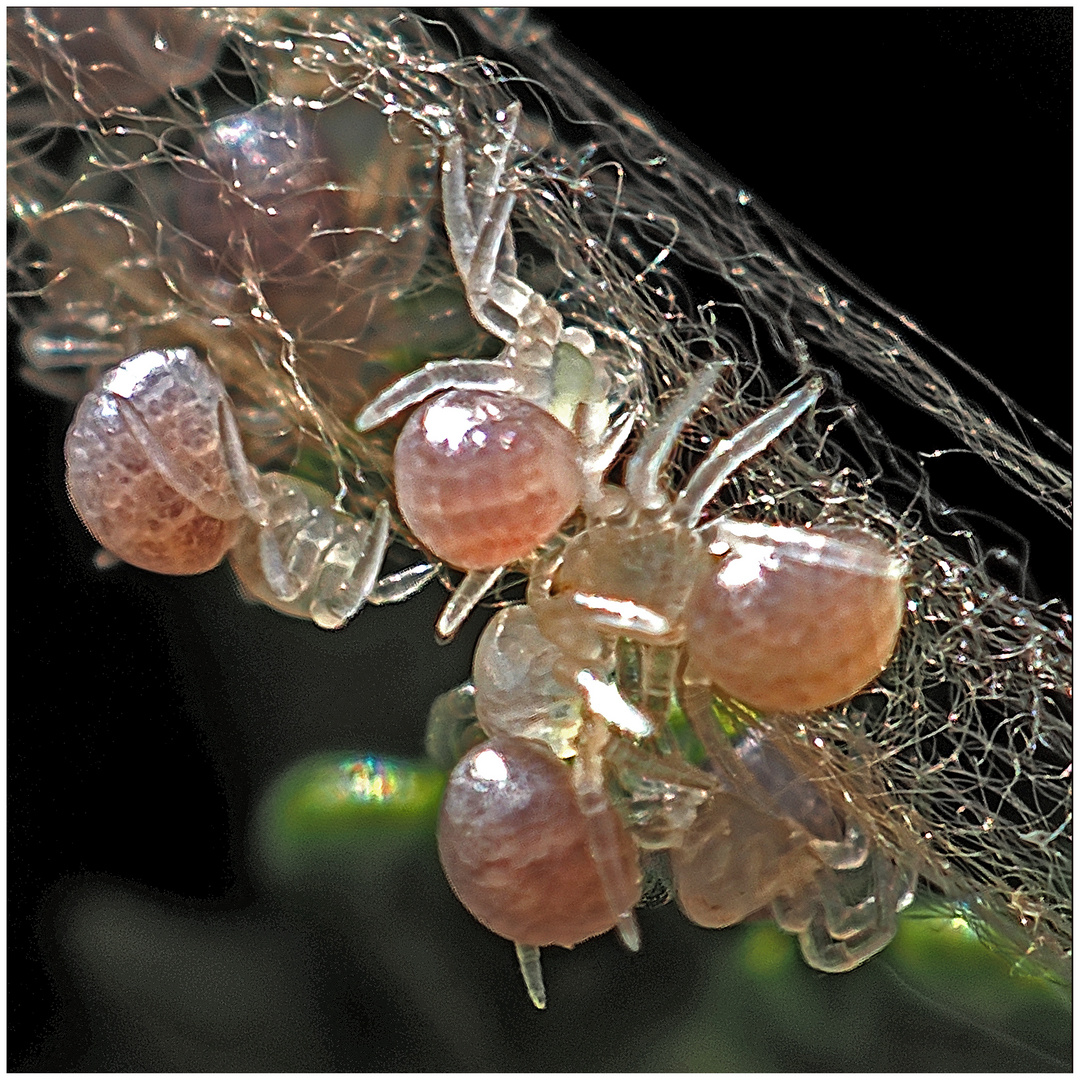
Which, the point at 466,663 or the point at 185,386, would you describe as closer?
the point at 185,386

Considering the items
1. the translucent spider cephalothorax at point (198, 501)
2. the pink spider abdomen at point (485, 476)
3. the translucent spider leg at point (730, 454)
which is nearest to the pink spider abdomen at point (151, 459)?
the translucent spider cephalothorax at point (198, 501)

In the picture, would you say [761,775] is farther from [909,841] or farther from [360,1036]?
[360,1036]

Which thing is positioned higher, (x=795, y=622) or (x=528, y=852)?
(x=795, y=622)

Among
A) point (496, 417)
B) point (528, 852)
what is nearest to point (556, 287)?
point (496, 417)

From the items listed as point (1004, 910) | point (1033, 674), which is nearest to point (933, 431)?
point (1033, 674)

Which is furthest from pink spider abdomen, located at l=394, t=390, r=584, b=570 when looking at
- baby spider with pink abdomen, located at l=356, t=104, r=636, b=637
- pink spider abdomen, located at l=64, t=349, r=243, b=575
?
pink spider abdomen, located at l=64, t=349, r=243, b=575

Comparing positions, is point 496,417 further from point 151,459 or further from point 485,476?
point 151,459

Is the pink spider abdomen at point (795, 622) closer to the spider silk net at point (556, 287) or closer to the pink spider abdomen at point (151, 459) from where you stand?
the spider silk net at point (556, 287)
